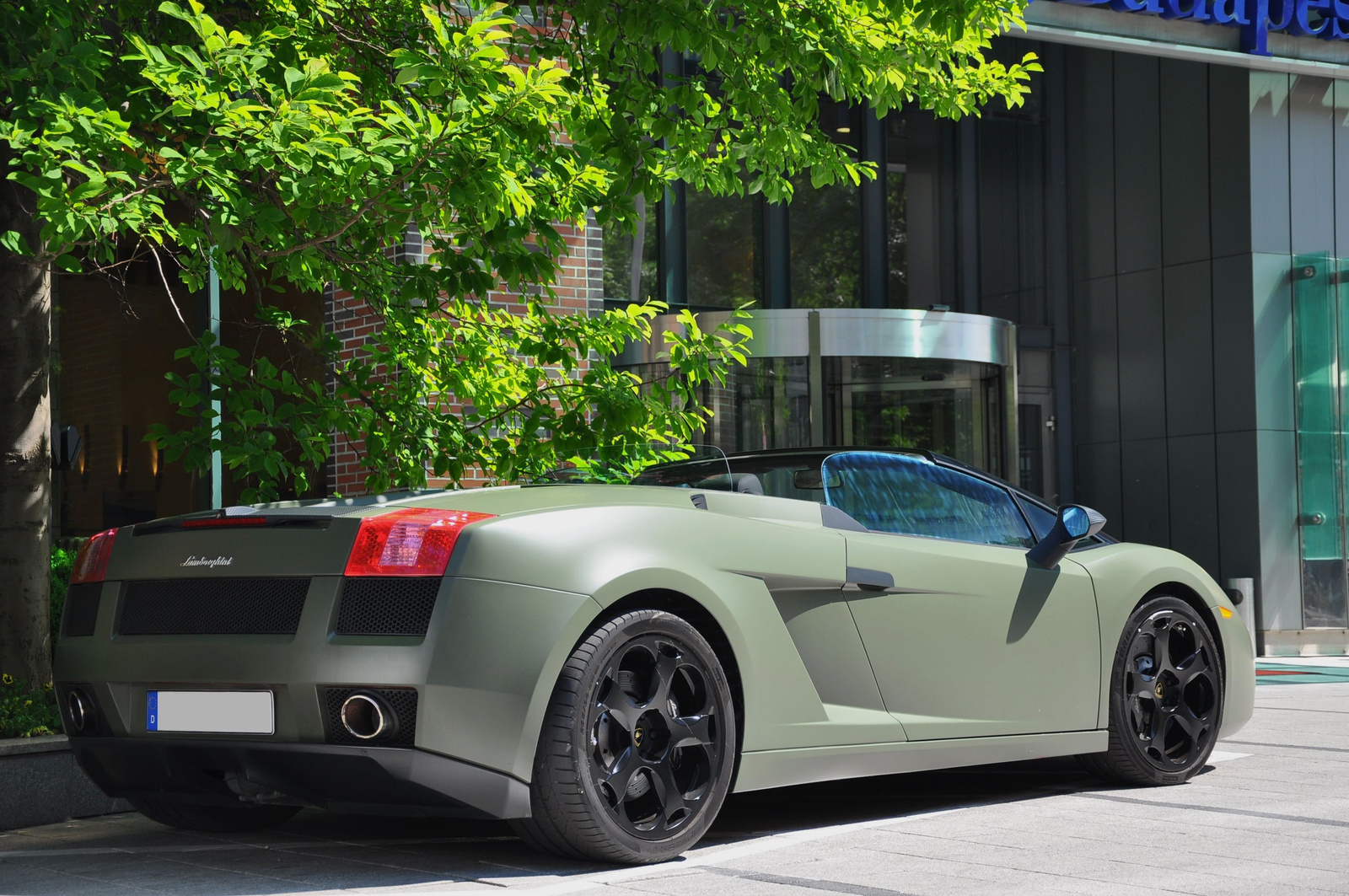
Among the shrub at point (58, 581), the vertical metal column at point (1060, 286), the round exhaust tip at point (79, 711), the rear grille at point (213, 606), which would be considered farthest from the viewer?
the vertical metal column at point (1060, 286)

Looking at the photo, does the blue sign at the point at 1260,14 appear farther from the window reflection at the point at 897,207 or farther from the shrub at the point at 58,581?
the shrub at the point at 58,581

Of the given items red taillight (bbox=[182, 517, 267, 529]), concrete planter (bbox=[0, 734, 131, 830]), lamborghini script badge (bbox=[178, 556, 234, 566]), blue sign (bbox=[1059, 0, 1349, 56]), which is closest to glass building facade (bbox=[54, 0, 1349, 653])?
blue sign (bbox=[1059, 0, 1349, 56])

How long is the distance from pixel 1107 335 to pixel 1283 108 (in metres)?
3.45

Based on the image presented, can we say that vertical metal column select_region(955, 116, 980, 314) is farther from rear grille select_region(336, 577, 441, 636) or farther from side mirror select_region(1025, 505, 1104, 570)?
rear grille select_region(336, 577, 441, 636)

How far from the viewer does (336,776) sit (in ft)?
12.7

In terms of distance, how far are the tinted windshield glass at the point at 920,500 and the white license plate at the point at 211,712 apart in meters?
2.07

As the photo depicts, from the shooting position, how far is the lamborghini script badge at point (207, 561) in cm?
418

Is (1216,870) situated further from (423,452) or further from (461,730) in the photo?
(423,452)

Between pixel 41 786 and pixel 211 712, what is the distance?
79.6 inches

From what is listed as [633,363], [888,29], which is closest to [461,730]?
[888,29]

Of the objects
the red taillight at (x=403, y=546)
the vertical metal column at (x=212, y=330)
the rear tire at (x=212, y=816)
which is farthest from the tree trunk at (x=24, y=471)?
the red taillight at (x=403, y=546)

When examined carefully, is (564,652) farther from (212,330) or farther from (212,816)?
(212,330)

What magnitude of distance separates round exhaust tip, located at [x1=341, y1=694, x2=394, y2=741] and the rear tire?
1399 millimetres

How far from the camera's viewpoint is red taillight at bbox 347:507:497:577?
3.92 meters
